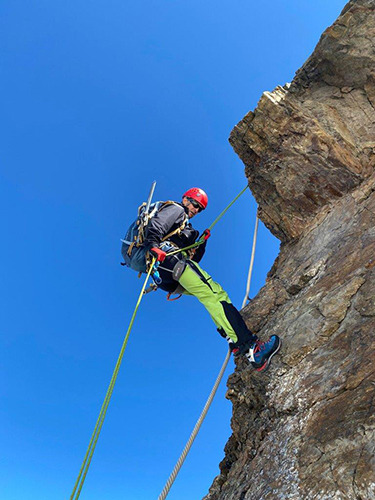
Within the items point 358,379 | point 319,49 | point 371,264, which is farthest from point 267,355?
point 319,49

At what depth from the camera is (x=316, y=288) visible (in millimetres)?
5805

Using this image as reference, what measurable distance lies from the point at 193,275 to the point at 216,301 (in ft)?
2.17

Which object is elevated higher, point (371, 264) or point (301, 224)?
point (301, 224)

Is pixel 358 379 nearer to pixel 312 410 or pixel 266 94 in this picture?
pixel 312 410

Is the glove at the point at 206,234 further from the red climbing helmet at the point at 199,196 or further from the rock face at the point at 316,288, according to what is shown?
the rock face at the point at 316,288

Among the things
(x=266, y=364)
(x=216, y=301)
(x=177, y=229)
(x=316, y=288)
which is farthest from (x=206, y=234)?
(x=266, y=364)

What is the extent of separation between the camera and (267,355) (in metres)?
5.25

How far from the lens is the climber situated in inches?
213

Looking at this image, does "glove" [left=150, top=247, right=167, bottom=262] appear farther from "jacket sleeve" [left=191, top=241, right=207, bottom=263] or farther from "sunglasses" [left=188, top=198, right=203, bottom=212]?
"sunglasses" [left=188, top=198, right=203, bottom=212]

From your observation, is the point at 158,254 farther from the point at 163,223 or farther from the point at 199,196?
the point at 199,196

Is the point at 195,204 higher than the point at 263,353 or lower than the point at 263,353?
higher

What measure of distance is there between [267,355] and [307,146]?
5303mm

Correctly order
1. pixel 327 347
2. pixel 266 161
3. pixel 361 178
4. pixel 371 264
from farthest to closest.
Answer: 1. pixel 266 161
2. pixel 361 178
3. pixel 371 264
4. pixel 327 347

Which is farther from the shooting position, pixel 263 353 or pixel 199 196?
pixel 199 196
